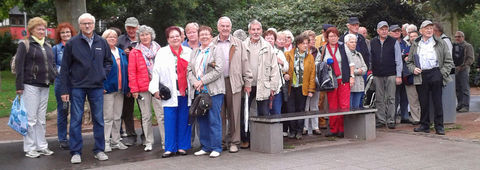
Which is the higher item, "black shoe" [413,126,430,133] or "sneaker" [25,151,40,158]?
"black shoe" [413,126,430,133]

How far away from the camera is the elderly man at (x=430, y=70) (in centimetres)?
924

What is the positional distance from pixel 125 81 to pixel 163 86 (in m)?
1.15

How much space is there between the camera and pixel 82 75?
720 centimetres

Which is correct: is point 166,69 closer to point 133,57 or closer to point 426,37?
point 133,57

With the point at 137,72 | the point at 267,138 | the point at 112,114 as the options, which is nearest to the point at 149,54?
the point at 137,72

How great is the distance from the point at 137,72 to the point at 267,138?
7.61 feet

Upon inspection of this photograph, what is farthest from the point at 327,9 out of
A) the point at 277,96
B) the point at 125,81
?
the point at 125,81

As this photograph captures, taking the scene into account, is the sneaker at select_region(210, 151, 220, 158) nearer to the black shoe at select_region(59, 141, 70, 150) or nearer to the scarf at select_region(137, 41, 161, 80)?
the scarf at select_region(137, 41, 161, 80)

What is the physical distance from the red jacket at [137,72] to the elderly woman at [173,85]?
49 centimetres

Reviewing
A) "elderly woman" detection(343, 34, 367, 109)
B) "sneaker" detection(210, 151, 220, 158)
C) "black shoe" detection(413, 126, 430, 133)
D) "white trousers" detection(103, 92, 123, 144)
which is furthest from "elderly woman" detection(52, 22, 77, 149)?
"black shoe" detection(413, 126, 430, 133)

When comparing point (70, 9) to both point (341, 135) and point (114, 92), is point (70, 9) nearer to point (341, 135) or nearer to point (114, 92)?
point (114, 92)

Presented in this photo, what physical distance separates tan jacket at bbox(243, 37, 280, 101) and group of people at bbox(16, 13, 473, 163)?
0.02m

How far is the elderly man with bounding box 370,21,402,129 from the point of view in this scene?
10172 mm

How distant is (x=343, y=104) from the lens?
920 cm
